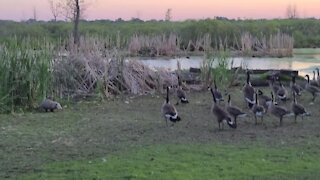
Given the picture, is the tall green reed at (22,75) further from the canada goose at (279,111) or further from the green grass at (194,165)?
the canada goose at (279,111)

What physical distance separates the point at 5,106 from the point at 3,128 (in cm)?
248

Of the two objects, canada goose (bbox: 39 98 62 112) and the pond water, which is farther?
the pond water

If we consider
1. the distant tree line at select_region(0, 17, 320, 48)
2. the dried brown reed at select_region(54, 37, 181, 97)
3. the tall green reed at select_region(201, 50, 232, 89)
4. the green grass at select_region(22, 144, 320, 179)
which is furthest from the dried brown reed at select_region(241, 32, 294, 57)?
the green grass at select_region(22, 144, 320, 179)

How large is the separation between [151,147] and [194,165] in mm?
1590

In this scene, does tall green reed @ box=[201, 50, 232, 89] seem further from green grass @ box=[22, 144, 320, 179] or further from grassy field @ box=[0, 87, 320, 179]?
green grass @ box=[22, 144, 320, 179]

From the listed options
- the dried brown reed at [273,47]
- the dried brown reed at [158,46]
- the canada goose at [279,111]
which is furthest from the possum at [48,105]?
the dried brown reed at [273,47]

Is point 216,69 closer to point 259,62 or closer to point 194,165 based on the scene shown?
point 194,165

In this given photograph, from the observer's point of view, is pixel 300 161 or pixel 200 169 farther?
pixel 300 161

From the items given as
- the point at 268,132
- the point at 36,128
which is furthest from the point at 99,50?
the point at 268,132

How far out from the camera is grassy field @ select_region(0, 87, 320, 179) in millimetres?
8172

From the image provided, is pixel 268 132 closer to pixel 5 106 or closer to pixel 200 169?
pixel 200 169

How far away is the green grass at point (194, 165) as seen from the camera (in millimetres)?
7957

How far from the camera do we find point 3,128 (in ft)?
40.2

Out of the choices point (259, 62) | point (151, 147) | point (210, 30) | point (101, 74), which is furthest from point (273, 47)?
point (151, 147)
